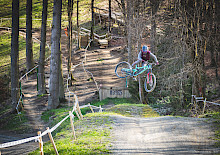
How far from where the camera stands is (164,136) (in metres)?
10.6

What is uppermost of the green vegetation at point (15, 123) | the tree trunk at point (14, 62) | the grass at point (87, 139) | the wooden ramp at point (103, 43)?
the wooden ramp at point (103, 43)

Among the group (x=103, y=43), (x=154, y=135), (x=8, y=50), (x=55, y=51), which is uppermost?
(x=103, y=43)

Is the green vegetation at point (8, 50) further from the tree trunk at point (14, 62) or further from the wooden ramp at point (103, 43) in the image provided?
the tree trunk at point (14, 62)

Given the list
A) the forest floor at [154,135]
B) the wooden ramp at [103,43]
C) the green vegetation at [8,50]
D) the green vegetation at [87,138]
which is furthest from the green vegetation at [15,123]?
the wooden ramp at [103,43]

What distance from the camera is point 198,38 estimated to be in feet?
55.5

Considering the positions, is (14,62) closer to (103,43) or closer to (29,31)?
(29,31)

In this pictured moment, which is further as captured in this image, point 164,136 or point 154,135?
point 154,135

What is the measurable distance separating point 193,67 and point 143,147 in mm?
9193

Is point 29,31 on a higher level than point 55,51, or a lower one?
higher

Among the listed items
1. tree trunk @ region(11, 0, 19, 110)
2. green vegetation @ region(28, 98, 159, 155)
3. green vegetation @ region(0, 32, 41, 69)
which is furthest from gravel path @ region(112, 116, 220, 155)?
green vegetation @ region(0, 32, 41, 69)

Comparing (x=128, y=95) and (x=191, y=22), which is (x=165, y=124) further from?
(x=128, y=95)

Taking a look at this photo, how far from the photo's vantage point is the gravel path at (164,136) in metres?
9.04

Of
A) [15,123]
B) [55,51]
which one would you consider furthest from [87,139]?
[55,51]

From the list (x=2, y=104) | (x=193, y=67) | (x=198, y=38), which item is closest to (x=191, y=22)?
(x=198, y=38)
